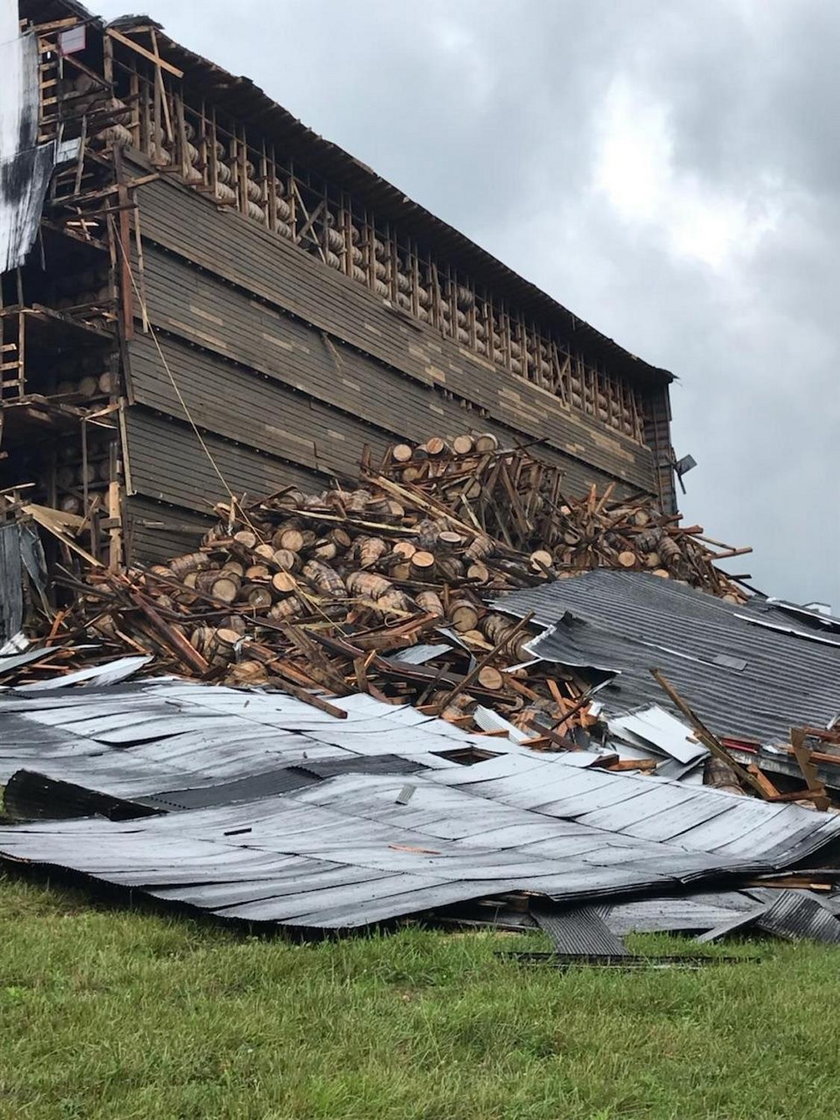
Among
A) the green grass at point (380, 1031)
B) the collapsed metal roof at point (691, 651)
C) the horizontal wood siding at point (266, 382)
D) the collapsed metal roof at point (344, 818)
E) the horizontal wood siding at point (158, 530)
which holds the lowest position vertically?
the green grass at point (380, 1031)

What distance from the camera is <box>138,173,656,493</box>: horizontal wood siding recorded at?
856 inches

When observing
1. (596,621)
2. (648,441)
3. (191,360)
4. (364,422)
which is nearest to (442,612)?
(596,621)

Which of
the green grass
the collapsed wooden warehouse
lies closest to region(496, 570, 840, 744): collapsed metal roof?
the collapsed wooden warehouse

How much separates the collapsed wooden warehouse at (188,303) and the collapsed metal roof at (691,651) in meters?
6.43

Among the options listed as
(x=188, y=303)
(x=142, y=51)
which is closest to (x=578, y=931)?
(x=188, y=303)

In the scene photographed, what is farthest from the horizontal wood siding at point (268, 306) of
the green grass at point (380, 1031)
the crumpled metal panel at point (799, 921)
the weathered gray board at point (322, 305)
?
the green grass at point (380, 1031)

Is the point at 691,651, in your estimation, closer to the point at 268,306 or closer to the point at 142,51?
the point at 268,306

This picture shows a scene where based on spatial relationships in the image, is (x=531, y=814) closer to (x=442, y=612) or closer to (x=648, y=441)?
(x=442, y=612)

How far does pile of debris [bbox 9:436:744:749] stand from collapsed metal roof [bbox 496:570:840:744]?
0.52m

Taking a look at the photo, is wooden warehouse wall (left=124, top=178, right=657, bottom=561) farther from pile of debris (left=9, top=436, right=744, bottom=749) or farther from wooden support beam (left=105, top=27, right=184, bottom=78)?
wooden support beam (left=105, top=27, right=184, bottom=78)

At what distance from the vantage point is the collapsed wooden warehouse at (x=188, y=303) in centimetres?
2038

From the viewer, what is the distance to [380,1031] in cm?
472

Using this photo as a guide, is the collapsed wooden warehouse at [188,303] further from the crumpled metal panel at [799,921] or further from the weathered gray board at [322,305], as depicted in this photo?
the crumpled metal panel at [799,921]

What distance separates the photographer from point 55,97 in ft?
A: 69.7
